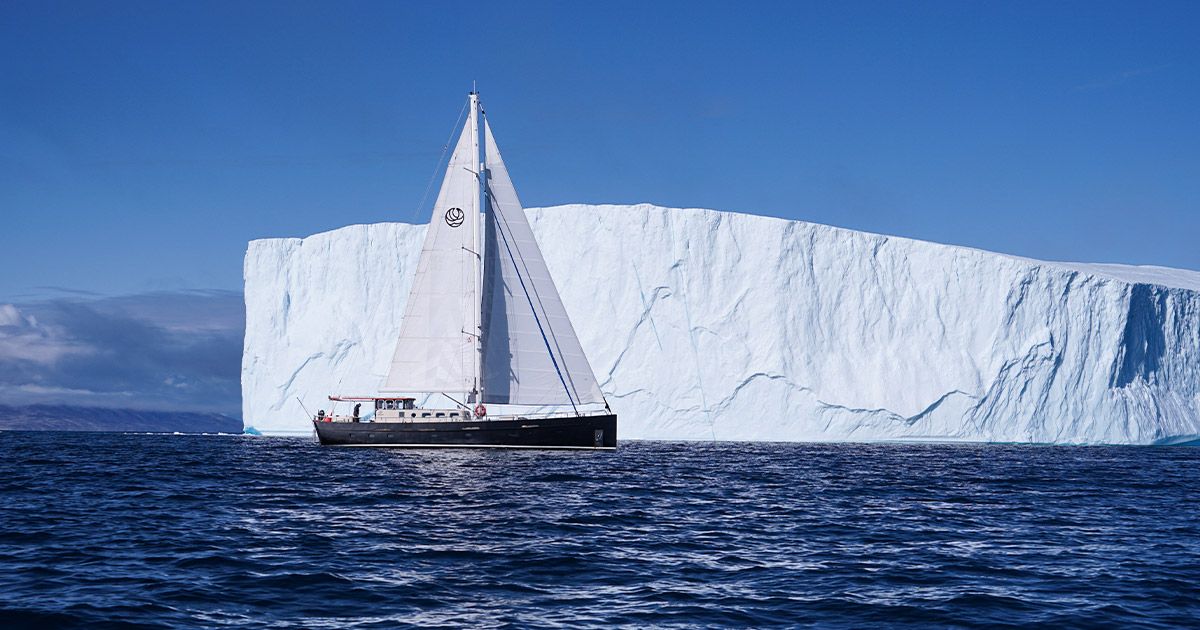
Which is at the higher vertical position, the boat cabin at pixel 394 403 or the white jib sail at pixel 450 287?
the white jib sail at pixel 450 287

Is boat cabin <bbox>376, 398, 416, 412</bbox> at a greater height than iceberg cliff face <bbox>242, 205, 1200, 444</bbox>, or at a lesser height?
lesser

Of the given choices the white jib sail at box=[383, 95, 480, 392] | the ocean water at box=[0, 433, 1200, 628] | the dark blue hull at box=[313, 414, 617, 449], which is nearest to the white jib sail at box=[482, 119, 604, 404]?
the white jib sail at box=[383, 95, 480, 392]

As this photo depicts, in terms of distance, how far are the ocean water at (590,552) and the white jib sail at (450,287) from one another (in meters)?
10.5

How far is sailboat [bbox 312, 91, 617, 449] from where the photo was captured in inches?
1160

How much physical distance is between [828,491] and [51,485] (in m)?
13.2

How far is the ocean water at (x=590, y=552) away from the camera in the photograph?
296 inches

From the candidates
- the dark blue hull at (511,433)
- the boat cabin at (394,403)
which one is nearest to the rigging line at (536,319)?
the dark blue hull at (511,433)

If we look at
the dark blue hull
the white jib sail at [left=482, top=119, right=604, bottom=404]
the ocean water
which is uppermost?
the white jib sail at [left=482, top=119, right=604, bottom=404]

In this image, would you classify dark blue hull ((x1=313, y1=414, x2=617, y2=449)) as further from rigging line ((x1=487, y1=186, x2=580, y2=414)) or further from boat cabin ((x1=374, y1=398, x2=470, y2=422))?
rigging line ((x1=487, y1=186, x2=580, y2=414))

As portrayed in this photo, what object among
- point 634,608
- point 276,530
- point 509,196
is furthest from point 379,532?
point 509,196

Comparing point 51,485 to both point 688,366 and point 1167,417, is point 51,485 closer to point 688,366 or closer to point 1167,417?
point 688,366

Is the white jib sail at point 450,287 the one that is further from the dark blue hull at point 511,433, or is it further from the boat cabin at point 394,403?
the dark blue hull at point 511,433

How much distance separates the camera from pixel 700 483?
1847 cm

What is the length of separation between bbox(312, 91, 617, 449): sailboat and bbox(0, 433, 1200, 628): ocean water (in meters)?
10.0
